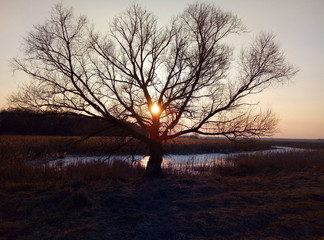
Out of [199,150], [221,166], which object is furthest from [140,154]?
[221,166]

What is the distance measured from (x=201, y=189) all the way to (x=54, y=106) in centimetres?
672

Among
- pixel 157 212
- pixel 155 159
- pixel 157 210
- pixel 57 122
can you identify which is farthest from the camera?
pixel 155 159

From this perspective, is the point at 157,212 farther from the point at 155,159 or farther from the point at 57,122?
the point at 57,122

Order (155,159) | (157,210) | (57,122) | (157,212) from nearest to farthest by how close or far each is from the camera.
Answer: (157,212), (157,210), (57,122), (155,159)

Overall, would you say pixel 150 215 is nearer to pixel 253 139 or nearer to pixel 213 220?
pixel 213 220

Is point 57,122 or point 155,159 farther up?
point 57,122

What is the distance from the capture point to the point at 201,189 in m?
10.5

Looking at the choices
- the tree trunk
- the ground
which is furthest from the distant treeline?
the ground

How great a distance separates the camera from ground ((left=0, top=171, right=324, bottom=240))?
5.76 metres

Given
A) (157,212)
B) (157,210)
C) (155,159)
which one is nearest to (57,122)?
(155,159)

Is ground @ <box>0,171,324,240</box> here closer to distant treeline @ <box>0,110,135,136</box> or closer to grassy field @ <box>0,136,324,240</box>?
grassy field @ <box>0,136,324,240</box>

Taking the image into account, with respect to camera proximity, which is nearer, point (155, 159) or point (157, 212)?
point (157, 212)

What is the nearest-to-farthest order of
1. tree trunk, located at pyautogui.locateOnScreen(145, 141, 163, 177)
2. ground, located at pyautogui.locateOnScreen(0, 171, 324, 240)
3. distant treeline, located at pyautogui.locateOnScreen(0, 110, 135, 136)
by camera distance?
1. ground, located at pyautogui.locateOnScreen(0, 171, 324, 240)
2. distant treeline, located at pyautogui.locateOnScreen(0, 110, 135, 136)
3. tree trunk, located at pyautogui.locateOnScreen(145, 141, 163, 177)

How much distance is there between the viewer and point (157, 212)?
24.4ft
